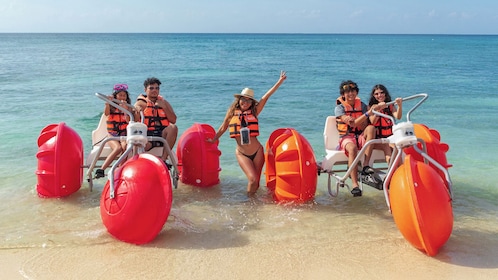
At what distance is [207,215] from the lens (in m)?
5.34

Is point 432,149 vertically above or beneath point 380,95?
beneath

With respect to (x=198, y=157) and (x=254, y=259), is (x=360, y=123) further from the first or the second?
(x=254, y=259)

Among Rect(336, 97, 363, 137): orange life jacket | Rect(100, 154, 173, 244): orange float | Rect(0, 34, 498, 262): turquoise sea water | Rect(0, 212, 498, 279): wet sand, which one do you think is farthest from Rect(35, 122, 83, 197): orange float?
Rect(336, 97, 363, 137): orange life jacket

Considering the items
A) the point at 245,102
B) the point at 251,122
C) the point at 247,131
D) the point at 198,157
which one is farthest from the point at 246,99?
the point at 198,157

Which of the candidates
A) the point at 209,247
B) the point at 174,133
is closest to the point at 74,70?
the point at 174,133

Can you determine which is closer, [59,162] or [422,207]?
[422,207]

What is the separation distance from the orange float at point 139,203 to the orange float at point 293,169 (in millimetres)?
1604

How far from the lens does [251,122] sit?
225 inches

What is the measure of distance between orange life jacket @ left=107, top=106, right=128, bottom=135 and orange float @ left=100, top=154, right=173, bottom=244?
1.72m

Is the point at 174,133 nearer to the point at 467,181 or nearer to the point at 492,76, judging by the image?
the point at 467,181

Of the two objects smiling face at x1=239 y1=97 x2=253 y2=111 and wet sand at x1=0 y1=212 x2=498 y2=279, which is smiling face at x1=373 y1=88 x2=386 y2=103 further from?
wet sand at x1=0 y1=212 x2=498 y2=279

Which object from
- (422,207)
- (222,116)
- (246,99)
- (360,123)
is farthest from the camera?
(222,116)

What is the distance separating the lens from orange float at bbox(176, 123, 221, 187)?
6023 mm

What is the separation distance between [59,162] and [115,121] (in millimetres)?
853
